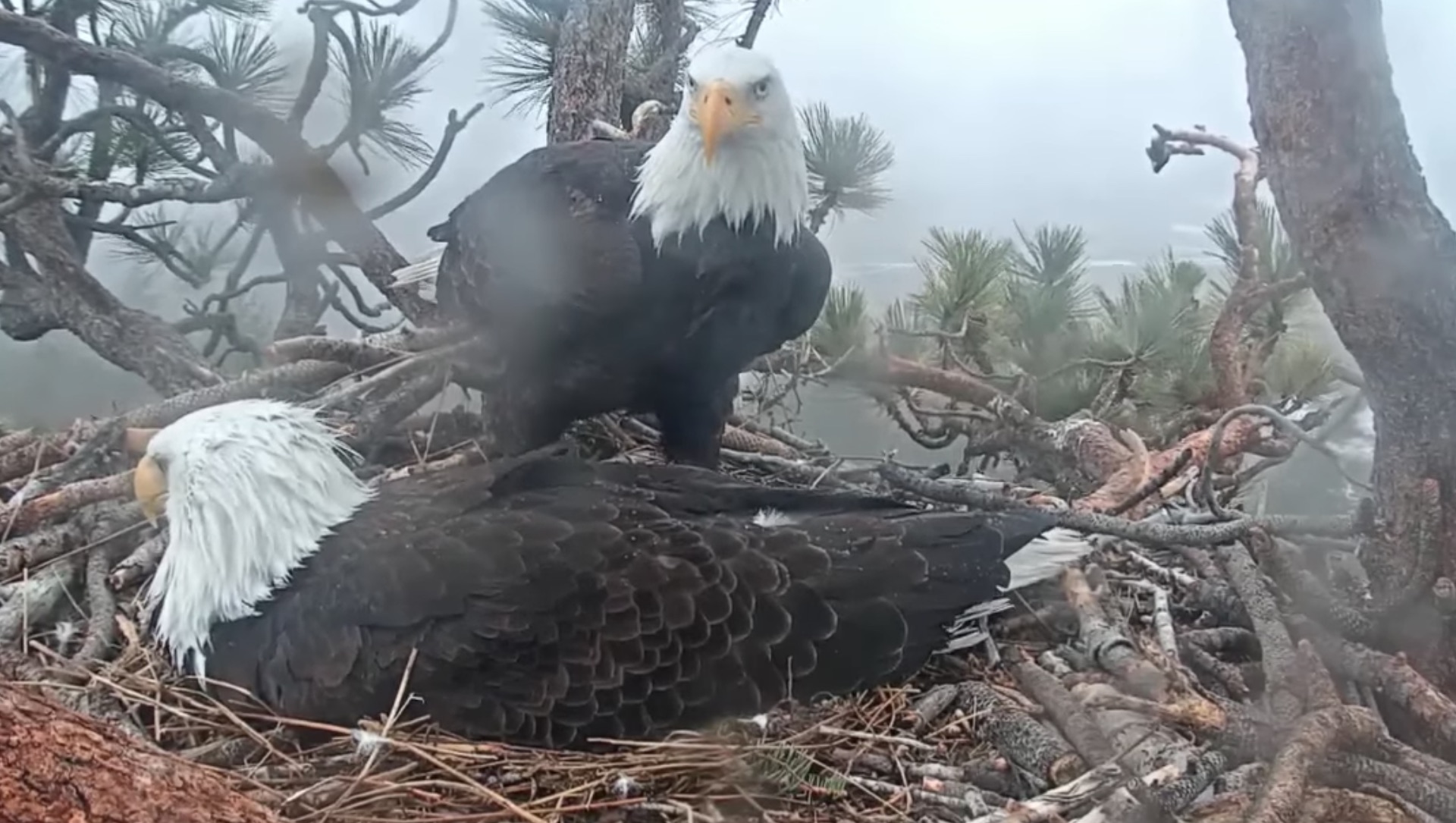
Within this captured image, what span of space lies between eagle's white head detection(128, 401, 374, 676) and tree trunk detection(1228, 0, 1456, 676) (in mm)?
1060

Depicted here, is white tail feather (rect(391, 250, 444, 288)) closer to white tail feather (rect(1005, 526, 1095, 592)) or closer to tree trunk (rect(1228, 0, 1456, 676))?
white tail feather (rect(1005, 526, 1095, 592))

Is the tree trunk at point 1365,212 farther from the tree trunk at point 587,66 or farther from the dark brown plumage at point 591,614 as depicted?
the tree trunk at point 587,66

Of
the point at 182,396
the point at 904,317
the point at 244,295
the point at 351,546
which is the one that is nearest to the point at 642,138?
the point at 904,317

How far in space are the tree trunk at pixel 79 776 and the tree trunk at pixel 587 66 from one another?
60.7 inches

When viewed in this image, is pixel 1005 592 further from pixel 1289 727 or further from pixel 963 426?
pixel 963 426

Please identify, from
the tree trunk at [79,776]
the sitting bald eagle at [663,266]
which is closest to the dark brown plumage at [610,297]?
the sitting bald eagle at [663,266]

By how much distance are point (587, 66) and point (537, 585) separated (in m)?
1.15

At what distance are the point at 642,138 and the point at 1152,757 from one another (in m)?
1.45

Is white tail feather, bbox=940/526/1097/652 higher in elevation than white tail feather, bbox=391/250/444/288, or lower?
lower

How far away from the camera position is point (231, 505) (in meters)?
1.33

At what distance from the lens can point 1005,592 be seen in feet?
4.62

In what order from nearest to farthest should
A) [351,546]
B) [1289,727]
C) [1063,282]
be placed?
1. [1289,727]
2. [351,546]
3. [1063,282]

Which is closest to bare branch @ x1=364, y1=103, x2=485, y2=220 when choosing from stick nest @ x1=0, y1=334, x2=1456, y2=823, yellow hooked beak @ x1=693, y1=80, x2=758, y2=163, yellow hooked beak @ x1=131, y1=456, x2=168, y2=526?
stick nest @ x1=0, y1=334, x2=1456, y2=823

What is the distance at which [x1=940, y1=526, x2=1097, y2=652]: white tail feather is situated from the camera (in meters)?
1.39
